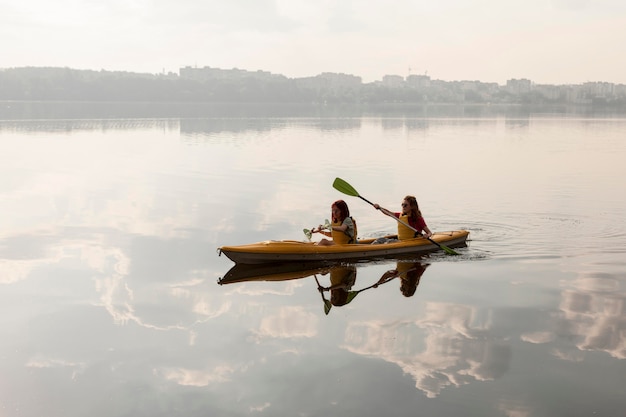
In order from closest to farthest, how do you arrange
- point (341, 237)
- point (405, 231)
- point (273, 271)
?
point (273, 271), point (341, 237), point (405, 231)

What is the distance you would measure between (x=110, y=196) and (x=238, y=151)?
1747 cm

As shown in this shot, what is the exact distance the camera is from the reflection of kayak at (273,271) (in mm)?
12867

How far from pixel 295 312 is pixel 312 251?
2924 mm

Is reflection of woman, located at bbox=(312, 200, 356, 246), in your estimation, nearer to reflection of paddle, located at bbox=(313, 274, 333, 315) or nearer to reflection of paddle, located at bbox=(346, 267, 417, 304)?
reflection of paddle, located at bbox=(346, 267, 417, 304)

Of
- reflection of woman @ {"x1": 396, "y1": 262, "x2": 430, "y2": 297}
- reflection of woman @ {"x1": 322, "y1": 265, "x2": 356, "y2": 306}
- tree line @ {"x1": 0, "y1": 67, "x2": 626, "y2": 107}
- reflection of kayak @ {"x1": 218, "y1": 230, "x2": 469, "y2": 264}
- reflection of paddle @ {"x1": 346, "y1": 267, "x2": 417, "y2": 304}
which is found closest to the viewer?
reflection of woman @ {"x1": 322, "y1": 265, "x2": 356, "y2": 306}

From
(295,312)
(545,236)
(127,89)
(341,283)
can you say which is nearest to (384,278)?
(341,283)

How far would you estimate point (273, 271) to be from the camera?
13.4 meters

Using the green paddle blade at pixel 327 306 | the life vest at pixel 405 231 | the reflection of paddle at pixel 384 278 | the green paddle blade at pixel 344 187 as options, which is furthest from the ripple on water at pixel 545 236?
the green paddle blade at pixel 327 306

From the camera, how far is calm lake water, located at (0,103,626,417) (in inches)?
303

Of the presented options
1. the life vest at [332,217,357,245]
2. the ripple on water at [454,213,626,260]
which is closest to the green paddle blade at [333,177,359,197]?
the life vest at [332,217,357,245]

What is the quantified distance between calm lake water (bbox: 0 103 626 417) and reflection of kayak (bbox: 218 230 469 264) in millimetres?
274

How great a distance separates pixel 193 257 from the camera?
47.6ft

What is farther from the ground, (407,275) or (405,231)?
(405,231)

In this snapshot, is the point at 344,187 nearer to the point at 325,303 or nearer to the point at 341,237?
the point at 341,237
